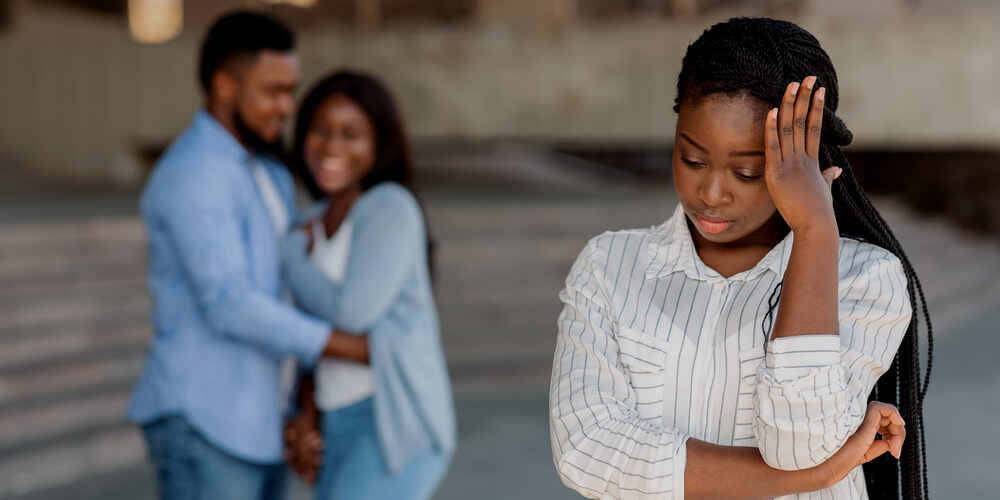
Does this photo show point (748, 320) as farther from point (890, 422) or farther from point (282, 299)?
point (282, 299)

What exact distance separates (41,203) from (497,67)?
194 inches

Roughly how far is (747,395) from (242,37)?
164 centimetres

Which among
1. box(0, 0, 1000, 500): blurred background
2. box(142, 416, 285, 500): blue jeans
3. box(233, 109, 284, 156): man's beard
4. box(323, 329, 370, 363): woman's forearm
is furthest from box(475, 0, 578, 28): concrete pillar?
box(142, 416, 285, 500): blue jeans

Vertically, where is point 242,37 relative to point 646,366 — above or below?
above

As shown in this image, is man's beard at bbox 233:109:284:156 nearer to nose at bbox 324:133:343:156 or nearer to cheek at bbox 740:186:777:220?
nose at bbox 324:133:343:156

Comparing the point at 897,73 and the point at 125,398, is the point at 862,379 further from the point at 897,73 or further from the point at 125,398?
the point at 897,73

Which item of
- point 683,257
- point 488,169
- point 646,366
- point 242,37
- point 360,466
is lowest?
point 488,169

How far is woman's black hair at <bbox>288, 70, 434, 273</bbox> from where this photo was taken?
8.05ft

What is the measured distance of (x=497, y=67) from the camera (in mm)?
10422

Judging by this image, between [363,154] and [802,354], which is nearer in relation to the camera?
[802,354]

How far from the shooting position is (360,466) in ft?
7.43

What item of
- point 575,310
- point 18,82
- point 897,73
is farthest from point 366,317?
point 18,82

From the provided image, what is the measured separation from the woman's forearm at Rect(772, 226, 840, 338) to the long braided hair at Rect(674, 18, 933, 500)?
0.10m

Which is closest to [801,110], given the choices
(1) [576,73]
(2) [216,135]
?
(2) [216,135]
